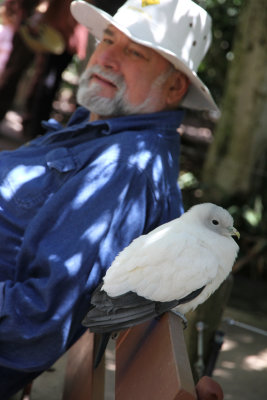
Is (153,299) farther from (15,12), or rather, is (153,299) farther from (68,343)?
(15,12)

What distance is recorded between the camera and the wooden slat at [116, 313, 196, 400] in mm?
1396

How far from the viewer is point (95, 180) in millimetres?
2158

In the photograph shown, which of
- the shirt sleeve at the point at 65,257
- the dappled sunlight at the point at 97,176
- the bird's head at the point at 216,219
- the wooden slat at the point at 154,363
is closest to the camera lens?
the wooden slat at the point at 154,363

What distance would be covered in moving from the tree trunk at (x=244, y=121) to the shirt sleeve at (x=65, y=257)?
391cm

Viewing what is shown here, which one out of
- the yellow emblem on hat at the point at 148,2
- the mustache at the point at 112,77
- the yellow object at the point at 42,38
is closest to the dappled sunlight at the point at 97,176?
the mustache at the point at 112,77

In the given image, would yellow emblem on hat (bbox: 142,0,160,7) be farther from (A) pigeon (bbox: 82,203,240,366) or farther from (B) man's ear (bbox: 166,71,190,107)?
(A) pigeon (bbox: 82,203,240,366)

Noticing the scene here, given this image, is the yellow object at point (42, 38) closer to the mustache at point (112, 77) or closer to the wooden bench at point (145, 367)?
the mustache at point (112, 77)

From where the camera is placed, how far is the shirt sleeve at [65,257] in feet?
6.62

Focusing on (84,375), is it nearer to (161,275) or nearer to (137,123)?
(161,275)

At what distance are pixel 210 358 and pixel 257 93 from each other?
3.48 m

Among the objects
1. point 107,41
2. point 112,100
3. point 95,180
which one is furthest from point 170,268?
point 107,41

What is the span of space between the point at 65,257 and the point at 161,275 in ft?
1.35

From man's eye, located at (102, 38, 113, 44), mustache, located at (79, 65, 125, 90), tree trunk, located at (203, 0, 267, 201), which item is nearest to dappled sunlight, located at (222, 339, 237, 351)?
tree trunk, located at (203, 0, 267, 201)

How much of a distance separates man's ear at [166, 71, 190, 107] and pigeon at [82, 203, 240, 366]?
36.9 inches
